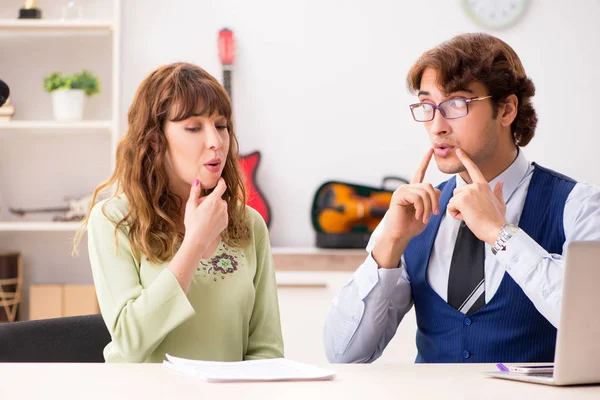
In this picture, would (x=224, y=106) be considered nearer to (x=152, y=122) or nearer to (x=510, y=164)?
(x=152, y=122)

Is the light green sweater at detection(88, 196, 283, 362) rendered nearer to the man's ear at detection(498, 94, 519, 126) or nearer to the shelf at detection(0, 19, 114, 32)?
the man's ear at detection(498, 94, 519, 126)

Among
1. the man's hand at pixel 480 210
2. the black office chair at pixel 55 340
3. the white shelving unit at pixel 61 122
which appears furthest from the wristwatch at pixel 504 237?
the white shelving unit at pixel 61 122

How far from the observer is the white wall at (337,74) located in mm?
3934

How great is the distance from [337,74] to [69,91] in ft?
4.11

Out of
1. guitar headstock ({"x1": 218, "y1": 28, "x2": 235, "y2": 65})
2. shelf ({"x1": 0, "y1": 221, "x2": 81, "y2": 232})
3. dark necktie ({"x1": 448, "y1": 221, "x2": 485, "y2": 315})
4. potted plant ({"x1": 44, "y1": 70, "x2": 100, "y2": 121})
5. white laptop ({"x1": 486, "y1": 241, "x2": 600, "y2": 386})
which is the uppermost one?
guitar headstock ({"x1": 218, "y1": 28, "x2": 235, "y2": 65})

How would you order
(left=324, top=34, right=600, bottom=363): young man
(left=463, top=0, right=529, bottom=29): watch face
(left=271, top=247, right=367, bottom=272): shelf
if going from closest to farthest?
(left=324, top=34, right=600, bottom=363): young man → (left=271, top=247, right=367, bottom=272): shelf → (left=463, top=0, right=529, bottom=29): watch face

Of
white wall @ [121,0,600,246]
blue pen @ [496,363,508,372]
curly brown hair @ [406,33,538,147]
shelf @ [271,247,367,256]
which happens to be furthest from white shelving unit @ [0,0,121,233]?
blue pen @ [496,363,508,372]

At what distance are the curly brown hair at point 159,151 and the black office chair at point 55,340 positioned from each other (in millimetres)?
224

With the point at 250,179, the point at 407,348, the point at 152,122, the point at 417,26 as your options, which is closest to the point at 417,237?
the point at 152,122

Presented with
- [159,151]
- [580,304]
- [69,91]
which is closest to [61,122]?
[69,91]

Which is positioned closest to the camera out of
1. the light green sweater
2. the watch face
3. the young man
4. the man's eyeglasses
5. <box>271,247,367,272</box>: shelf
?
the light green sweater

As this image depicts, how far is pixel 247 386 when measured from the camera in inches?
50.9

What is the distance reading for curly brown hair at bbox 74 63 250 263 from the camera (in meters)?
1.77

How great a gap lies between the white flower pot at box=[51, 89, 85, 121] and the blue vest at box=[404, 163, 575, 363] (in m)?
2.21
